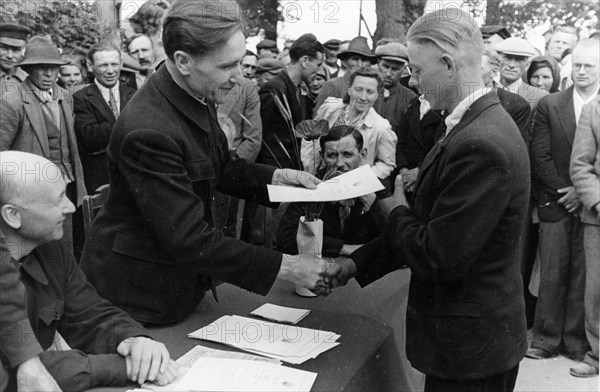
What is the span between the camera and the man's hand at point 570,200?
14.2 feet

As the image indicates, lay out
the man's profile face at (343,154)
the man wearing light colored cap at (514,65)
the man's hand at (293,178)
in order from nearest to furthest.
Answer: the man's hand at (293,178) < the man's profile face at (343,154) < the man wearing light colored cap at (514,65)

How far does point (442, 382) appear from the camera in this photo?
6.80 ft

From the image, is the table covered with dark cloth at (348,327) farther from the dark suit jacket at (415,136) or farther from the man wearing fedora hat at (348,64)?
the man wearing fedora hat at (348,64)

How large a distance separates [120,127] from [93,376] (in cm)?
75

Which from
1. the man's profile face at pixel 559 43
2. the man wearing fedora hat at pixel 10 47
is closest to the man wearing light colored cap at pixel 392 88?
the man's profile face at pixel 559 43

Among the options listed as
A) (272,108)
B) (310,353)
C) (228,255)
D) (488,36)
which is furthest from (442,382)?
(488,36)

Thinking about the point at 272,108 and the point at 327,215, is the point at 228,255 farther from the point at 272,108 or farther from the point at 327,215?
the point at 272,108

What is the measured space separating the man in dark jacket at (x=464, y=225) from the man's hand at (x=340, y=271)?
34cm

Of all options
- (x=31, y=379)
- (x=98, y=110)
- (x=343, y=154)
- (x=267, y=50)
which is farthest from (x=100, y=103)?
(x=267, y=50)

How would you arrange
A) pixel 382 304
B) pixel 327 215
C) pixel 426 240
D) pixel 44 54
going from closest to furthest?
pixel 426 240 → pixel 382 304 → pixel 327 215 → pixel 44 54

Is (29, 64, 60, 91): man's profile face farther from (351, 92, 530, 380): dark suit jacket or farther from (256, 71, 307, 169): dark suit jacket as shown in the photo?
(351, 92, 530, 380): dark suit jacket

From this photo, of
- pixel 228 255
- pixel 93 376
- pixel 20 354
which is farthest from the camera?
pixel 228 255

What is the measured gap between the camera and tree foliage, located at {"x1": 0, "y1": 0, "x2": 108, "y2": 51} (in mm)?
6586

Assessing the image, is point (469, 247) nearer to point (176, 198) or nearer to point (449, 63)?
point (449, 63)
